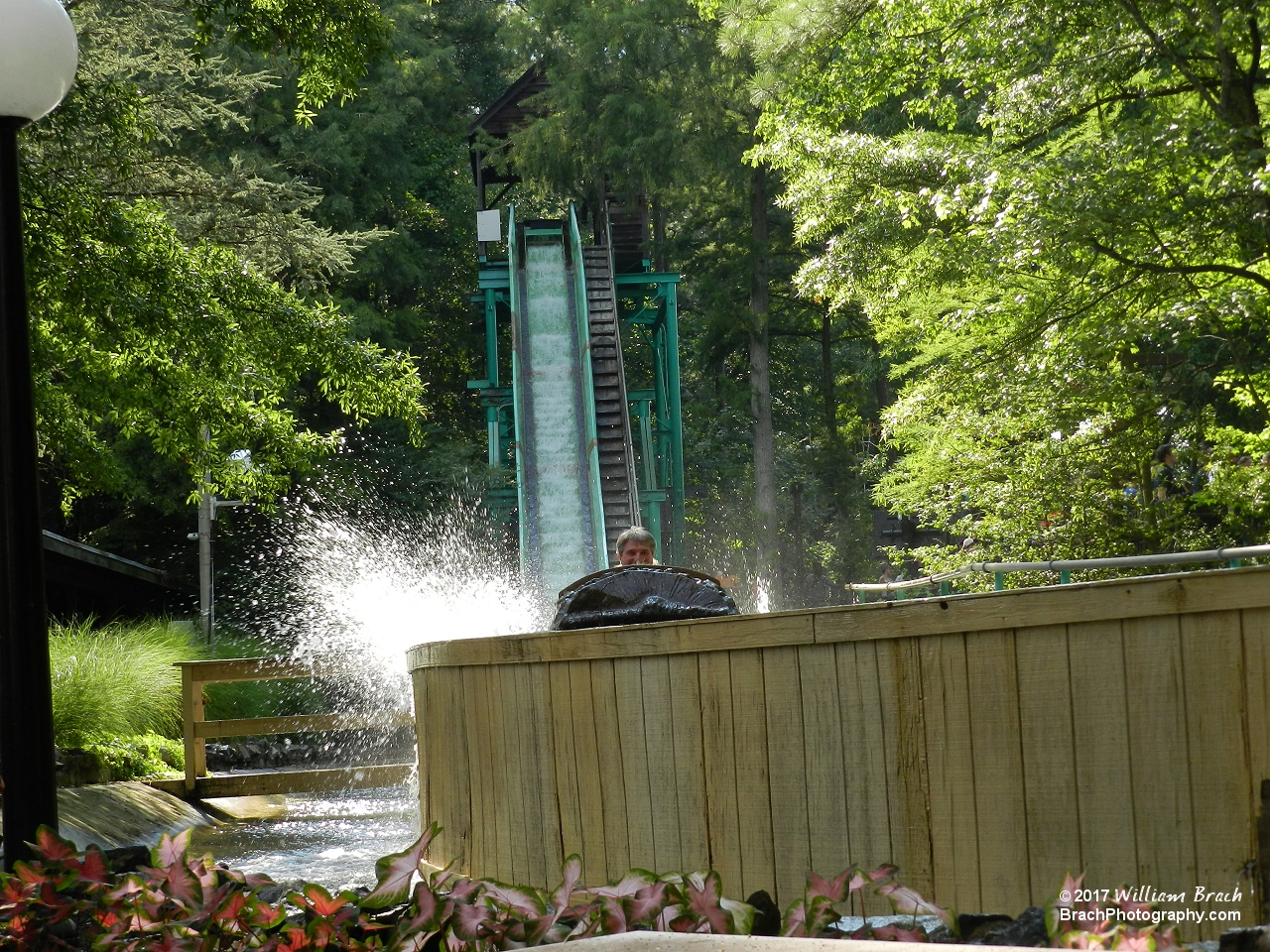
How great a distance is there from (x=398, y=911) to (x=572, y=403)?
18.3 metres

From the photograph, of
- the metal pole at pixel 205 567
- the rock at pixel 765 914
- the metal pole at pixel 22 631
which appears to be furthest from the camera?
the metal pole at pixel 205 567

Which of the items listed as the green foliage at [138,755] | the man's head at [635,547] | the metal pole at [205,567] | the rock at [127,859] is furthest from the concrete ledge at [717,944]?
the metal pole at [205,567]

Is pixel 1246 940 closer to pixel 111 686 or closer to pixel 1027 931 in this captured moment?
pixel 1027 931

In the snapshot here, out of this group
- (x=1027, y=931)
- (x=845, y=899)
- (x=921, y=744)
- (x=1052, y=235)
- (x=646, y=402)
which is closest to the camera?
(x=845, y=899)

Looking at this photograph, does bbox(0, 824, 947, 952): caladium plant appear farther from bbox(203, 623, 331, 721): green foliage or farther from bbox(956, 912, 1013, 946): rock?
bbox(203, 623, 331, 721): green foliage

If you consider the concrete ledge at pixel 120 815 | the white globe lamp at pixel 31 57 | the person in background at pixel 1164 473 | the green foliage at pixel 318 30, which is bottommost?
the concrete ledge at pixel 120 815

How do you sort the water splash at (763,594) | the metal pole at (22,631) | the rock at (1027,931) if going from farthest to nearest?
the water splash at (763,594) → the metal pole at (22,631) → the rock at (1027,931)

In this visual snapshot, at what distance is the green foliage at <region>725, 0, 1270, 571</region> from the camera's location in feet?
31.5

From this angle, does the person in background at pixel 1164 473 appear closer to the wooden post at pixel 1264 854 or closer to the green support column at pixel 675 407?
the wooden post at pixel 1264 854

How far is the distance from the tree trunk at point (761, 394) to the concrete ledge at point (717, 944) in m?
26.0

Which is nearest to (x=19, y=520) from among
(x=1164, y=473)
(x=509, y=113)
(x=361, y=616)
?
(x=1164, y=473)

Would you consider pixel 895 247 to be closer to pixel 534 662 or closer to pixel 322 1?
pixel 322 1

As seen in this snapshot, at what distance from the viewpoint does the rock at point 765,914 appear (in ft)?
12.2

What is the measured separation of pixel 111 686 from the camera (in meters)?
10.9
